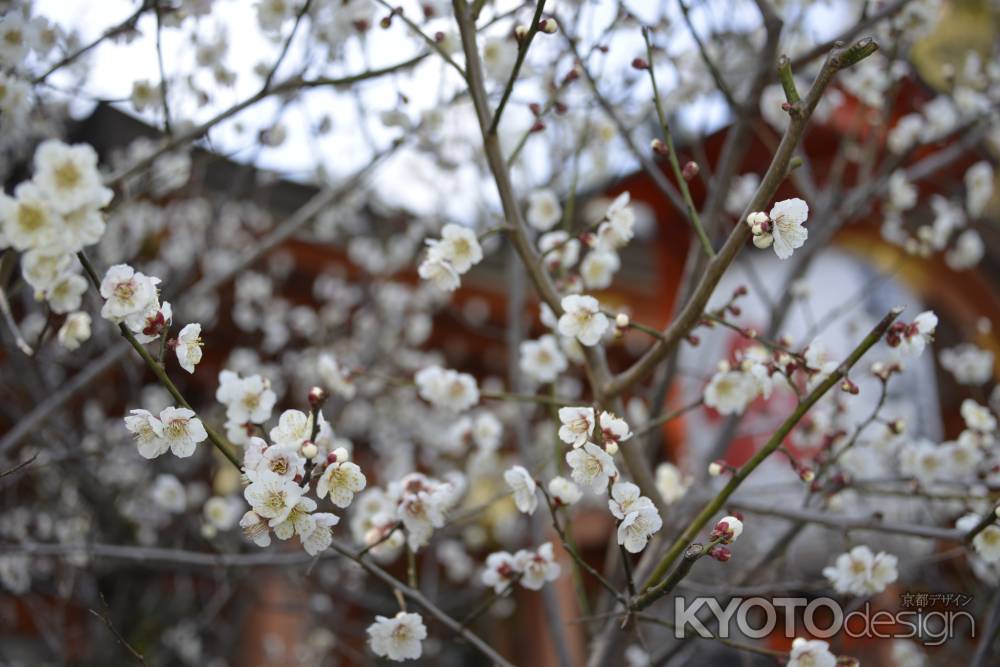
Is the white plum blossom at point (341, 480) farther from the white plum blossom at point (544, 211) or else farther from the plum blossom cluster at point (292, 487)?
the white plum blossom at point (544, 211)

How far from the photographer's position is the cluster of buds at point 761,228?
1327 millimetres

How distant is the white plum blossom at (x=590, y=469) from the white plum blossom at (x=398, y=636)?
448 millimetres

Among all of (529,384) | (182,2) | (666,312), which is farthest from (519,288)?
(666,312)

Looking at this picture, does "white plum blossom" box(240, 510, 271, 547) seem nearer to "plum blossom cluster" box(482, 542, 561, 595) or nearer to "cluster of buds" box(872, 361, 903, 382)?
"plum blossom cluster" box(482, 542, 561, 595)

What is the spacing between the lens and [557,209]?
225cm

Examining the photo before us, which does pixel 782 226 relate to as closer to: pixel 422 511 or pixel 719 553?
pixel 719 553

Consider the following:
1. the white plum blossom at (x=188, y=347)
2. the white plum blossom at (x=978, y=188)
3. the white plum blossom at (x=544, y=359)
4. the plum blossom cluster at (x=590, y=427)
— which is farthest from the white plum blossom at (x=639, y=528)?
the white plum blossom at (x=978, y=188)

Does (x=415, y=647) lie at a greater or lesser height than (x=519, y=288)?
lesser

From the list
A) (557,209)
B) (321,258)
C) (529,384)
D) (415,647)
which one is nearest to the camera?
(415,647)

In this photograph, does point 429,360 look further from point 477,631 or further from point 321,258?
point 477,631

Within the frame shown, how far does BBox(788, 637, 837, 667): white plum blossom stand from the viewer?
1515 mm

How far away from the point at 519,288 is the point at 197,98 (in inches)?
53.3

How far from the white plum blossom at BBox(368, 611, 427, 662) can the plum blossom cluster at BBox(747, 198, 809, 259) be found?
0.91 m

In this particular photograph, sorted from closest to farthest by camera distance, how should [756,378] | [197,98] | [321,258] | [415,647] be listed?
[415,647], [756,378], [197,98], [321,258]
